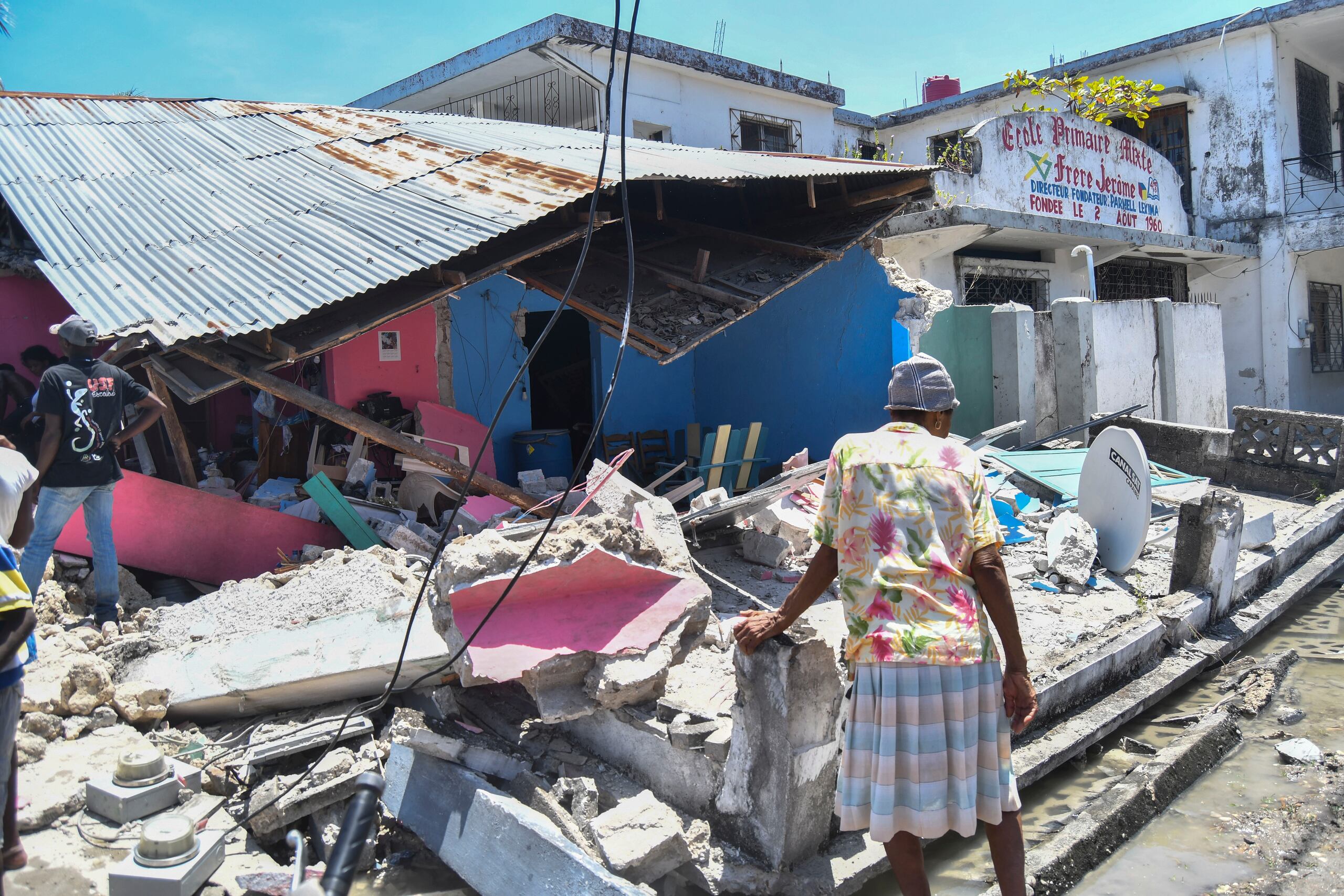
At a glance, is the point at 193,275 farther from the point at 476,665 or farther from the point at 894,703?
the point at 894,703

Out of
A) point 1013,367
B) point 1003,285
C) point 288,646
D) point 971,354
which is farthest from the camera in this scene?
point 1003,285

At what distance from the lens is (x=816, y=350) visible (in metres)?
9.39

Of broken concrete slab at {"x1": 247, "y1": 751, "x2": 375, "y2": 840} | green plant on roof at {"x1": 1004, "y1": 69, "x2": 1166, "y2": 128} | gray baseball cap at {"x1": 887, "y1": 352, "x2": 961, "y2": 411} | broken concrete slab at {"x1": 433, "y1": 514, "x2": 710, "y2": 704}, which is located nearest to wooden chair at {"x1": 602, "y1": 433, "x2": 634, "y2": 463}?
broken concrete slab at {"x1": 433, "y1": 514, "x2": 710, "y2": 704}

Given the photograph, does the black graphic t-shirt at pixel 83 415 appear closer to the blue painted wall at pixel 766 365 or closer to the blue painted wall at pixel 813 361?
the blue painted wall at pixel 766 365

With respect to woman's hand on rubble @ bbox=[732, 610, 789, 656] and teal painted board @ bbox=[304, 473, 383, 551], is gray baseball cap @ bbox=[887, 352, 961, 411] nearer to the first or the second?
woman's hand on rubble @ bbox=[732, 610, 789, 656]

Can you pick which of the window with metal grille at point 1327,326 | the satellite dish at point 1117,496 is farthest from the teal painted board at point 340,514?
the window with metal grille at point 1327,326

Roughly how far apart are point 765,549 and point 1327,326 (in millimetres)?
17940

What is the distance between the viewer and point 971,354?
10.5 meters

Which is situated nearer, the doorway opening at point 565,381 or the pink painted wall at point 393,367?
the pink painted wall at point 393,367

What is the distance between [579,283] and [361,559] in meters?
3.18

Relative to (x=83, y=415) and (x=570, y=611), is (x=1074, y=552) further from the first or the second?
(x=83, y=415)

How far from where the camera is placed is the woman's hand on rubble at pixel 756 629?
294 centimetres

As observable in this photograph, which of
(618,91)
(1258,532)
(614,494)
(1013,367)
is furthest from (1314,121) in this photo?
(614,494)

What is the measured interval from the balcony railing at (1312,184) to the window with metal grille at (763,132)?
29.8 feet
